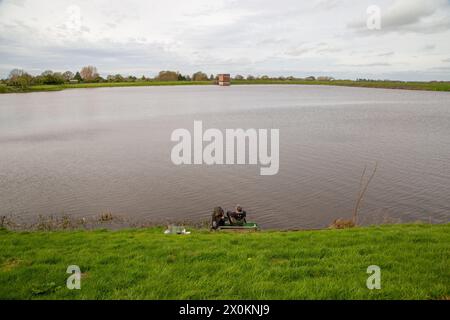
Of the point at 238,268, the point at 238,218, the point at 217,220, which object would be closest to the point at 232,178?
the point at 238,218

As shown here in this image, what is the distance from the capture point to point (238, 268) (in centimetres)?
875

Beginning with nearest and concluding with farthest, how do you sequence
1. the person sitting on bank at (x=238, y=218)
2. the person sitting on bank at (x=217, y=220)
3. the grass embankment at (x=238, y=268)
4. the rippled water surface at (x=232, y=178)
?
the grass embankment at (x=238, y=268) → the person sitting on bank at (x=217, y=220) → the person sitting on bank at (x=238, y=218) → the rippled water surface at (x=232, y=178)

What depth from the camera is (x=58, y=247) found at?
11906 millimetres

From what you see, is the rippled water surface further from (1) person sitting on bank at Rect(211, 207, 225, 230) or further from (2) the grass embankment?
(2) the grass embankment

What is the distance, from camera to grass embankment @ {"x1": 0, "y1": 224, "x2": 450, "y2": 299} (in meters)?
7.38

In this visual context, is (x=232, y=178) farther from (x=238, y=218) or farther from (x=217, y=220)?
(x=217, y=220)

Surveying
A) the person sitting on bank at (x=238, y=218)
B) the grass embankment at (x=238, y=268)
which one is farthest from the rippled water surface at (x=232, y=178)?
the grass embankment at (x=238, y=268)

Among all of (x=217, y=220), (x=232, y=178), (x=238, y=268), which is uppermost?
(x=238, y=268)

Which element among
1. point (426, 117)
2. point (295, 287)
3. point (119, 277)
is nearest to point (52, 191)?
point (119, 277)

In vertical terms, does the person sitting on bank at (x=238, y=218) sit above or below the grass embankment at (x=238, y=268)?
below

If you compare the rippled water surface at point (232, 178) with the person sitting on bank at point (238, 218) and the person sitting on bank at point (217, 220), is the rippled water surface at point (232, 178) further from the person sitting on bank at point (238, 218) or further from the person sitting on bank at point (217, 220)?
the person sitting on bank at point (217, 220)

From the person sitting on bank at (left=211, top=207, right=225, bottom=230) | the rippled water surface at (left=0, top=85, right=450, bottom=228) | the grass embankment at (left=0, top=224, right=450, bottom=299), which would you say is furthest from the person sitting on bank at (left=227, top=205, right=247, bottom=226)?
the grass embankment at (left=0, top=224, right=450, bottom=299)

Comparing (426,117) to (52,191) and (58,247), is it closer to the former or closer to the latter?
(52,191)

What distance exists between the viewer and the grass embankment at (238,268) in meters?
7.38
